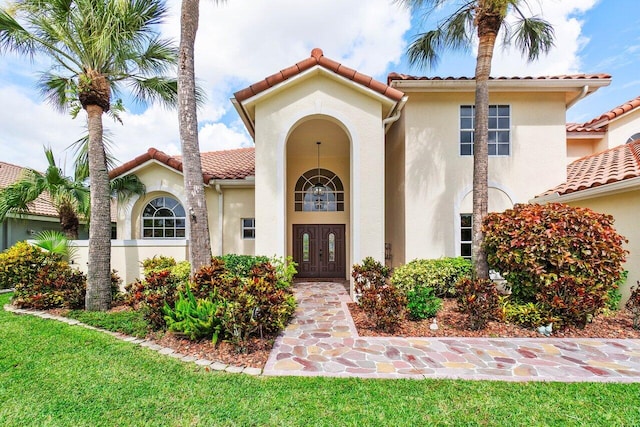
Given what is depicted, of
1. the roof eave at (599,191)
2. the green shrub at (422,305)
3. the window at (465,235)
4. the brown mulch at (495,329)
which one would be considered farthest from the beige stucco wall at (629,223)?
the green shrub at (422,305)

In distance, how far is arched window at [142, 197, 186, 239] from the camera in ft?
41.0

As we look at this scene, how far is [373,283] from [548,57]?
9.94m

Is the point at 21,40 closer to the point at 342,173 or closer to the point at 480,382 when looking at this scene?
the point at 342,173

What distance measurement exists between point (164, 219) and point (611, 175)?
16.1 meters

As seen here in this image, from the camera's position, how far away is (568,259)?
6.57 metres

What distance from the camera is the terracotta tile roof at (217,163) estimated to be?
38.7ft

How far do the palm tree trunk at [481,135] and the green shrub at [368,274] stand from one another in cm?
270

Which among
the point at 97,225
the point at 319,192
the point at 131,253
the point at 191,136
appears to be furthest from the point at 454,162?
the point at 131,253

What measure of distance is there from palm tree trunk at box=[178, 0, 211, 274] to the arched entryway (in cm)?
609

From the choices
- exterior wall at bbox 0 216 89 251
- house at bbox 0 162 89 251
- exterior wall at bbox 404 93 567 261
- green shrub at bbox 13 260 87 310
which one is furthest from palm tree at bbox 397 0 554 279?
house at bbox 0 162 89 251

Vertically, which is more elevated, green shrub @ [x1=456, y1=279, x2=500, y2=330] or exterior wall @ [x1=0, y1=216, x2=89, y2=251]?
exterior wall @ [x1=0, y1=216, x2=89, y2=251]

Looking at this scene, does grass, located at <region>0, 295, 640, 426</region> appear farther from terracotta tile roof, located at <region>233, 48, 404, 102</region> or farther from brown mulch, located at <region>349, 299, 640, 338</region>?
terracotta tile roof, located at <region>233, 48, 404, 102</region>

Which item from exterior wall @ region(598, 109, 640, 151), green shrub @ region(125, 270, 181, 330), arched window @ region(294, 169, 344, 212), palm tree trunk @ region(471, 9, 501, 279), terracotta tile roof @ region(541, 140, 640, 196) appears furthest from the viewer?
arched window @ region(294, 169, 344, 212)

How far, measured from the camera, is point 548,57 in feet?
32.1
